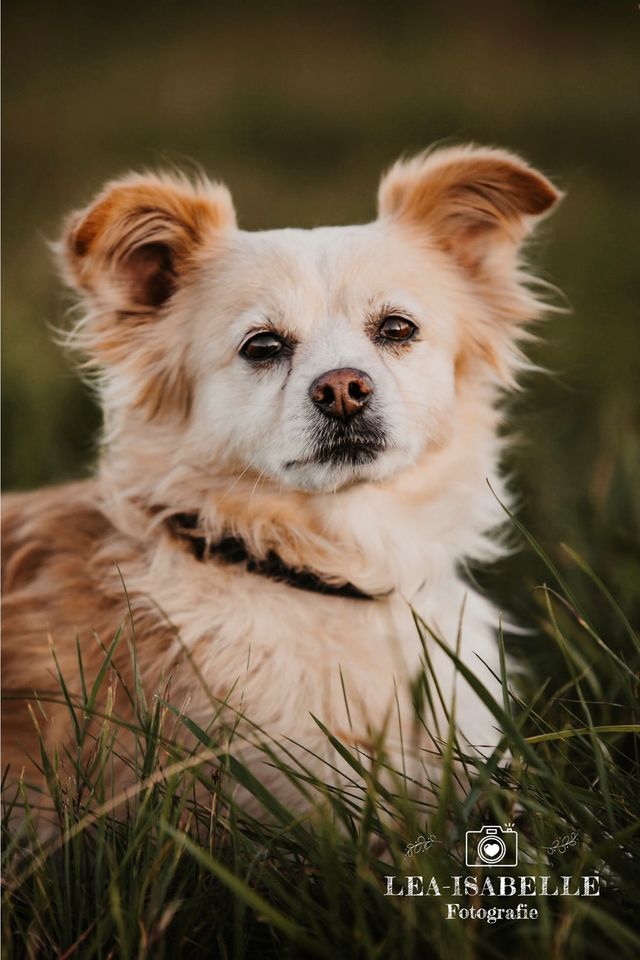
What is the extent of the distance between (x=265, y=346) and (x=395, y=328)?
36cm

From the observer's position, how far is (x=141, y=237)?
2.66 metres

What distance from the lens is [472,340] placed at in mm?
2809

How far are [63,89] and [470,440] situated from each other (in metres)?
6.72

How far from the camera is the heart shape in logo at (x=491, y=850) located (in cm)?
157

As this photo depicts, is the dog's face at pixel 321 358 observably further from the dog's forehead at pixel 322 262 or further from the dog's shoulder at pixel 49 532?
the dog's shoulder at pixel 49 532

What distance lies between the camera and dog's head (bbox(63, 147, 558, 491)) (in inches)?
94.8

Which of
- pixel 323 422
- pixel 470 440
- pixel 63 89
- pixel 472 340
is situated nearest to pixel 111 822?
pixel 323 422

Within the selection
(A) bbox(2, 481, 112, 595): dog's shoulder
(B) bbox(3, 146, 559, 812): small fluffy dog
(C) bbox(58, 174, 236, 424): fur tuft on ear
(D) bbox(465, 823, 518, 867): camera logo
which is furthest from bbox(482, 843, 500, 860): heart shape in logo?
(C) bbox(58, 174, 236, 424): fur tuft on ear

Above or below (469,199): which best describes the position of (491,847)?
below

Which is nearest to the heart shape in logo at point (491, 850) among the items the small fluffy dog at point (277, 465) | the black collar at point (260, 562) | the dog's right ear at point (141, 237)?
the small fluffy dog at point (277, 465)

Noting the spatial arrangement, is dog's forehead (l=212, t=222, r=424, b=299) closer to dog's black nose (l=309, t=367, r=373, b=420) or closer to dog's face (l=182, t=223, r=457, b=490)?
dog's face (l=182, t=223, r=457, b=490)

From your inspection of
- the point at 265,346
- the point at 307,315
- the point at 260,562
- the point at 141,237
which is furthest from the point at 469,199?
the point at 260,562

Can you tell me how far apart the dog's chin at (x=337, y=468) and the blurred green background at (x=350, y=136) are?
104cm

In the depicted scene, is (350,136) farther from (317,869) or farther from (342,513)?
(317,869)
